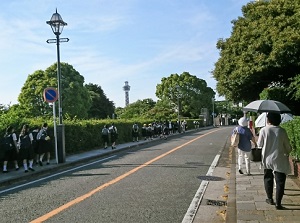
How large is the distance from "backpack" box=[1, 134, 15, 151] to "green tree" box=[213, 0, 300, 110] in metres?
13.8

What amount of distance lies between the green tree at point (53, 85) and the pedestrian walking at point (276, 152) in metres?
44.8

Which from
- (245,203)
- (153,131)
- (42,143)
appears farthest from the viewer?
(153,131)

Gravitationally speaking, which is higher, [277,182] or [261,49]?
[261,49]

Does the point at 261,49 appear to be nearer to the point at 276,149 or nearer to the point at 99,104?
the point at 276,149

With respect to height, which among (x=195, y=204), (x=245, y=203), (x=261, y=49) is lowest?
(x=195, y=204)

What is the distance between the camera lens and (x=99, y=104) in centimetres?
7588

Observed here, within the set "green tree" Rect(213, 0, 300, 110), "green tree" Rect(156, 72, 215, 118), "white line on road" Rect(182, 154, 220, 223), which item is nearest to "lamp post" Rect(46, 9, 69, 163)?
"white line on road" Rect(182, 154, 220, 223)

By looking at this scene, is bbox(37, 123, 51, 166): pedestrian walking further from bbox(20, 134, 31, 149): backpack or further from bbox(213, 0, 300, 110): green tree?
bbox(213, 0, 300, 110): green tree

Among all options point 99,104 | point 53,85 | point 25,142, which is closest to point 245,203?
point 25,142

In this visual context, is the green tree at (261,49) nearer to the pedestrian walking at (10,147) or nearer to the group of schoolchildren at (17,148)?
the group of schoolchildren at (17,148)

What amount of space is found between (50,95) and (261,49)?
12.1 meters

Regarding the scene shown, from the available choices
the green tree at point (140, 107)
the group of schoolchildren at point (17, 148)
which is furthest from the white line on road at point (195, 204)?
the green tree at point (140, 107)

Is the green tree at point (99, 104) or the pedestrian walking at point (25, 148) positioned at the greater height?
the green tree at point (99, 104)

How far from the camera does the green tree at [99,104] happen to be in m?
74.9
